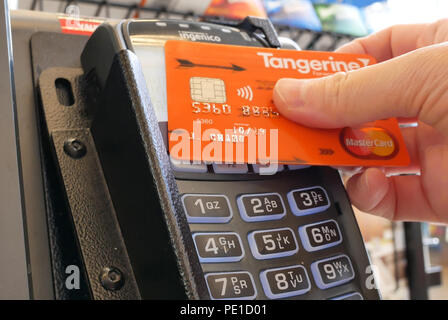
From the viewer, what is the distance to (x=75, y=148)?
41 cm

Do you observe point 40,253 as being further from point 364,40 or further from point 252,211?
point 364,40

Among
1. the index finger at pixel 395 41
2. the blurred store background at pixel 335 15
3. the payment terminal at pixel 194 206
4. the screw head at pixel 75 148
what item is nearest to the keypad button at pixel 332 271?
the payment terminal at pixel 194 206

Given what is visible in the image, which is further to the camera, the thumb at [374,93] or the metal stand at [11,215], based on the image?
the thumb at [374,93]

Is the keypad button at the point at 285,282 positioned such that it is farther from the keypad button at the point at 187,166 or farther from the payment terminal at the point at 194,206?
the keypad button at the point at 187,166

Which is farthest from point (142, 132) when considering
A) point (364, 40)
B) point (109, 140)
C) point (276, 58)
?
point (364, 40)

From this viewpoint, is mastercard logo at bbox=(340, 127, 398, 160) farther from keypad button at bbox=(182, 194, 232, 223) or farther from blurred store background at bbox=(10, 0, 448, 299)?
blurred store background at bbox=(10, 0, 448, 299)

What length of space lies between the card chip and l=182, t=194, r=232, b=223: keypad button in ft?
0.32

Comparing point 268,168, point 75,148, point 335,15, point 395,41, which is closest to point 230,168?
point 268,168

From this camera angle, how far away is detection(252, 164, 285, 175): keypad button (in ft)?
1.50

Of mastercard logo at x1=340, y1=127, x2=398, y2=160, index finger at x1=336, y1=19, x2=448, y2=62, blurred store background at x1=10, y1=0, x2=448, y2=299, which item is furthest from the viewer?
blurred store background at x1=10, y1=0, x2=448, y2=299

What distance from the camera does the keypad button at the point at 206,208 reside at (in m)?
0.41

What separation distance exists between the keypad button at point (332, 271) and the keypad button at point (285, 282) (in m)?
0.01

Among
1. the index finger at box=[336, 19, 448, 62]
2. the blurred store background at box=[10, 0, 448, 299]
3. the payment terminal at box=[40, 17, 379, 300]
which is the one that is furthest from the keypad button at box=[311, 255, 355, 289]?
the blurred store background at box=[10, 0, 448, 299]

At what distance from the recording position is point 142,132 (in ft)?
1.11
